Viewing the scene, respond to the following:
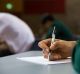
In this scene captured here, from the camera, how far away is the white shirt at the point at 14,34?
2459mm

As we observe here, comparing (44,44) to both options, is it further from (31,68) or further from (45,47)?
(31,68)

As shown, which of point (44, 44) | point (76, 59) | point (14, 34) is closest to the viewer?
point (76, 59)

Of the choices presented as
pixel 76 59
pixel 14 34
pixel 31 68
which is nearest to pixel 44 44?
pixel 31 68

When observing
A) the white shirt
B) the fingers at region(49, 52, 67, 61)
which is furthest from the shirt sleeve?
the white shirt

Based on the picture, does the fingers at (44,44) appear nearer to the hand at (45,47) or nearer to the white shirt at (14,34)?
the hand at (45,47)

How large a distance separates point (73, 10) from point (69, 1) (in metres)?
0.19

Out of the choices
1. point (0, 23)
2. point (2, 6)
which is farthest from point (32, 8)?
point (0, 23)

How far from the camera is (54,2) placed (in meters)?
6.62

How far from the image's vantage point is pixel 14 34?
2533mm

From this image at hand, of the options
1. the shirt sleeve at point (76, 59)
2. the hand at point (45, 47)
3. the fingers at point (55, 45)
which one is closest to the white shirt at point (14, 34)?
the hand at point (45, 47)

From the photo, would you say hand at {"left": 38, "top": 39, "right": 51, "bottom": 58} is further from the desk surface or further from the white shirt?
the white shirt

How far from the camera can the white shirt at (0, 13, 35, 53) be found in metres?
2.46

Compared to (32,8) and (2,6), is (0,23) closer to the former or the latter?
(2,6)

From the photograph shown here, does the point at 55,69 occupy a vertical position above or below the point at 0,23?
below
